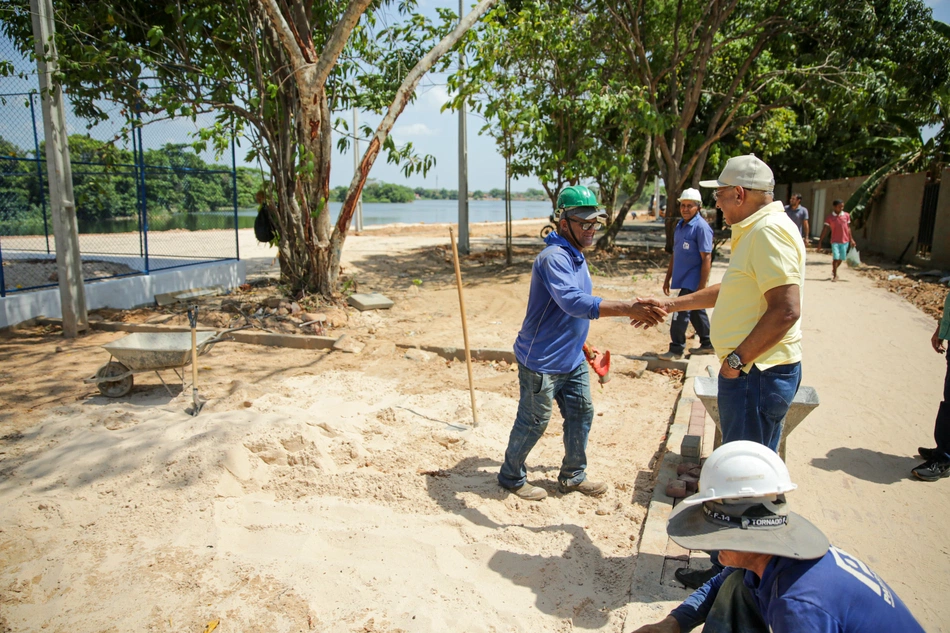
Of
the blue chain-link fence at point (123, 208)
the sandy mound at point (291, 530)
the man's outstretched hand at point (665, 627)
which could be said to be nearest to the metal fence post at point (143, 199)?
the blue chain-link fence at point (123, 208)

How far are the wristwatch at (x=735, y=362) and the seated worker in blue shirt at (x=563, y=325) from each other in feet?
2.47

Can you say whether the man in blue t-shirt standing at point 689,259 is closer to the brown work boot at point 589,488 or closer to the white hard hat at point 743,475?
the brown work boot at point 589,488

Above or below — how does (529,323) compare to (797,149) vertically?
below

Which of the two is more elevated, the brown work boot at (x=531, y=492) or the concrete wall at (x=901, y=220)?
the concrete wall at (x=901, y=220)

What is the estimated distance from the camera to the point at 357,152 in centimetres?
2359

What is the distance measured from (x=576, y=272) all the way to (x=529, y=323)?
418mm

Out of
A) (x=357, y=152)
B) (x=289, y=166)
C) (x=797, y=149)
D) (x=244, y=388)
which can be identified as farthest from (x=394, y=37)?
(x=797, y=149)

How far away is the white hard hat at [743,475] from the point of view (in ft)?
5.74

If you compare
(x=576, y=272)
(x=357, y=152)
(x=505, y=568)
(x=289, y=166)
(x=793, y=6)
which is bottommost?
(x=505, y=568)

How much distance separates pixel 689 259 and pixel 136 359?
5.57 meters

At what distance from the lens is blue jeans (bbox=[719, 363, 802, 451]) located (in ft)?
9.46

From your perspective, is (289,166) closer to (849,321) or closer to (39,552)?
(39,552)

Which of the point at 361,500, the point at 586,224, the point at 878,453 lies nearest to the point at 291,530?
the point at 361,500

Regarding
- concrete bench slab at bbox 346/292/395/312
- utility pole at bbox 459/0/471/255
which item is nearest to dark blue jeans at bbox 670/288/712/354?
concrete bench slab at bbox 346/292/395/312
